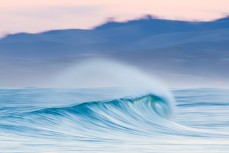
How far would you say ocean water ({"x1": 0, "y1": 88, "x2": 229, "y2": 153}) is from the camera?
1371 cm

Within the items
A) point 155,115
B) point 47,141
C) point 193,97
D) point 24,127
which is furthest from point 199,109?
point 47,141

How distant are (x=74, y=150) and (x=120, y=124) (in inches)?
253

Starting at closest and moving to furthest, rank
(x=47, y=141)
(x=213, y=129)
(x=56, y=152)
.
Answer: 1. (x=56, y=152)
2. (x=47, y=141)
3. (x=213, y=129)

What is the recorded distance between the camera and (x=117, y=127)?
18.5 metres

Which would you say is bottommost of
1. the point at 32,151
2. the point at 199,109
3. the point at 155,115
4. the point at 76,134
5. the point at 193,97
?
the point at 32,151

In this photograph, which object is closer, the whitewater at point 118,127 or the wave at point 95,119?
the whitewater at point 118,127

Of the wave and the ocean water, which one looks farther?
the wave

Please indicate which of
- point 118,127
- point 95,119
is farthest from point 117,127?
point 95,119

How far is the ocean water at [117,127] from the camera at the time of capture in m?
13.7

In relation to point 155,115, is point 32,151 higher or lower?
lower

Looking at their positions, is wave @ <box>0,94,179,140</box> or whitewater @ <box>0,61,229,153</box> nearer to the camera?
whitewater @ <box>0,61,229,153</box>

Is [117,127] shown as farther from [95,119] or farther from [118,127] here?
[95,119]

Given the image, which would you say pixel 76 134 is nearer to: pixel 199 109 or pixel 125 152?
pixel 125 152

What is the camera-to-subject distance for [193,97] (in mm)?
33594
